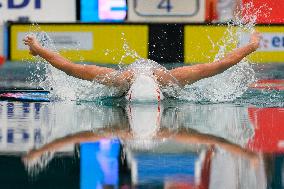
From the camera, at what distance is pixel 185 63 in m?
9.24

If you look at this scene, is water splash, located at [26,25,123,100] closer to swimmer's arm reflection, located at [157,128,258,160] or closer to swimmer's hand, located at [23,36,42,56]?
swimmer's hand, located at [23,36,42,56]

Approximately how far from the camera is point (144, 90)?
4996mm

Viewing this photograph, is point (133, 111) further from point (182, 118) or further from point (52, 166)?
point (52, 166)

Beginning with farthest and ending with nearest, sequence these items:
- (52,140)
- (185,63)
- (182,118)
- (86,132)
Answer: (185,63) < (182,118) < (86,132) < (52,140)

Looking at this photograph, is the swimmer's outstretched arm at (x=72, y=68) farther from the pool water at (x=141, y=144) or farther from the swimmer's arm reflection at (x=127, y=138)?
the swimmer's arm reflection at (x=127, y=138)

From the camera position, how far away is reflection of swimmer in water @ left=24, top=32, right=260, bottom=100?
15.6 feet

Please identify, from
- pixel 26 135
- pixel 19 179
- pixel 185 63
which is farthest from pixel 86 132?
pixel 185 63

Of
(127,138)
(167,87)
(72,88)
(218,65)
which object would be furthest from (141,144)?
(72,88)

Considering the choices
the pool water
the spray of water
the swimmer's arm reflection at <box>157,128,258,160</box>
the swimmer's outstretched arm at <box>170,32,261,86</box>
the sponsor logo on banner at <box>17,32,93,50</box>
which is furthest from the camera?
the sponsor logo on banner at <box>17,32,93,50</box>

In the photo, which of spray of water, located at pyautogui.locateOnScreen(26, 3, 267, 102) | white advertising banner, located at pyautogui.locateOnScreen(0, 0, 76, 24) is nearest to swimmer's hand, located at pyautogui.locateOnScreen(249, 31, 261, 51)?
spray of water, located at pyautogui.locateOnScreen(26, 3, 267, 102)

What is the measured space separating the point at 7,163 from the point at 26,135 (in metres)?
0.74

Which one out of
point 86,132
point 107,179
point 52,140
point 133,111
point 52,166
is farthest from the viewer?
point 133,111

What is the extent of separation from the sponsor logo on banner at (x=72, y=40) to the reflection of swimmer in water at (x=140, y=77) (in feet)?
14.9

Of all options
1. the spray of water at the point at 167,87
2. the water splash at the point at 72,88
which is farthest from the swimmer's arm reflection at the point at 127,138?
the water splash at the point at 72,88
